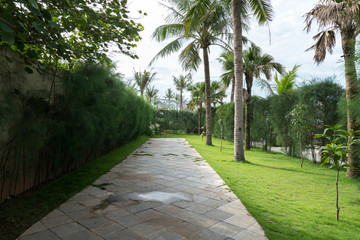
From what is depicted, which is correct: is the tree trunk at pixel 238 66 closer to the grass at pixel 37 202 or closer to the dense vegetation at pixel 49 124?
the dense vegetation at pixel 49 124

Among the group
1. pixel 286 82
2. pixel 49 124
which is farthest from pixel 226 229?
pixel 286 82

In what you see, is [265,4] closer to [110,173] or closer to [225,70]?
[225,70]

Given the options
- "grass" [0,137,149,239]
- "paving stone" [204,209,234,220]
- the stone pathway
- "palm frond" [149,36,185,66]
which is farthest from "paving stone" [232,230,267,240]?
"palm frond" [149,36,185,66]

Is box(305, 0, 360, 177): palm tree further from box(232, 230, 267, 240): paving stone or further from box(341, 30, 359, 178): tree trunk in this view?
box(232, 230, 267, 240): paving stone

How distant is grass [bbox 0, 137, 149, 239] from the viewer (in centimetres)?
266

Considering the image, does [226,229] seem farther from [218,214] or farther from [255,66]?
[255,66]

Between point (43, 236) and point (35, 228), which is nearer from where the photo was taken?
point (43, 236)

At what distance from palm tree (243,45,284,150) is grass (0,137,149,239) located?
9.63 meters

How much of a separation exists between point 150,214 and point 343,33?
23.2ft

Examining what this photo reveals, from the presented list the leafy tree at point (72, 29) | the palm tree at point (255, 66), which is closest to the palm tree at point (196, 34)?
the palm tree at point (255, 66)

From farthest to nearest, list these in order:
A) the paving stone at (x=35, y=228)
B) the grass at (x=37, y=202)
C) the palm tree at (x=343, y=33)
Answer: the palm tree at (x=343, y=33) → the grass at (x=37, y=202) → the paving stone at (x=35, y=228)

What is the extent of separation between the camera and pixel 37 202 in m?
3.41

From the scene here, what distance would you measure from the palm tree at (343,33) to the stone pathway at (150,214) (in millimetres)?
4012

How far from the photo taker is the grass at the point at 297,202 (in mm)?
2742
